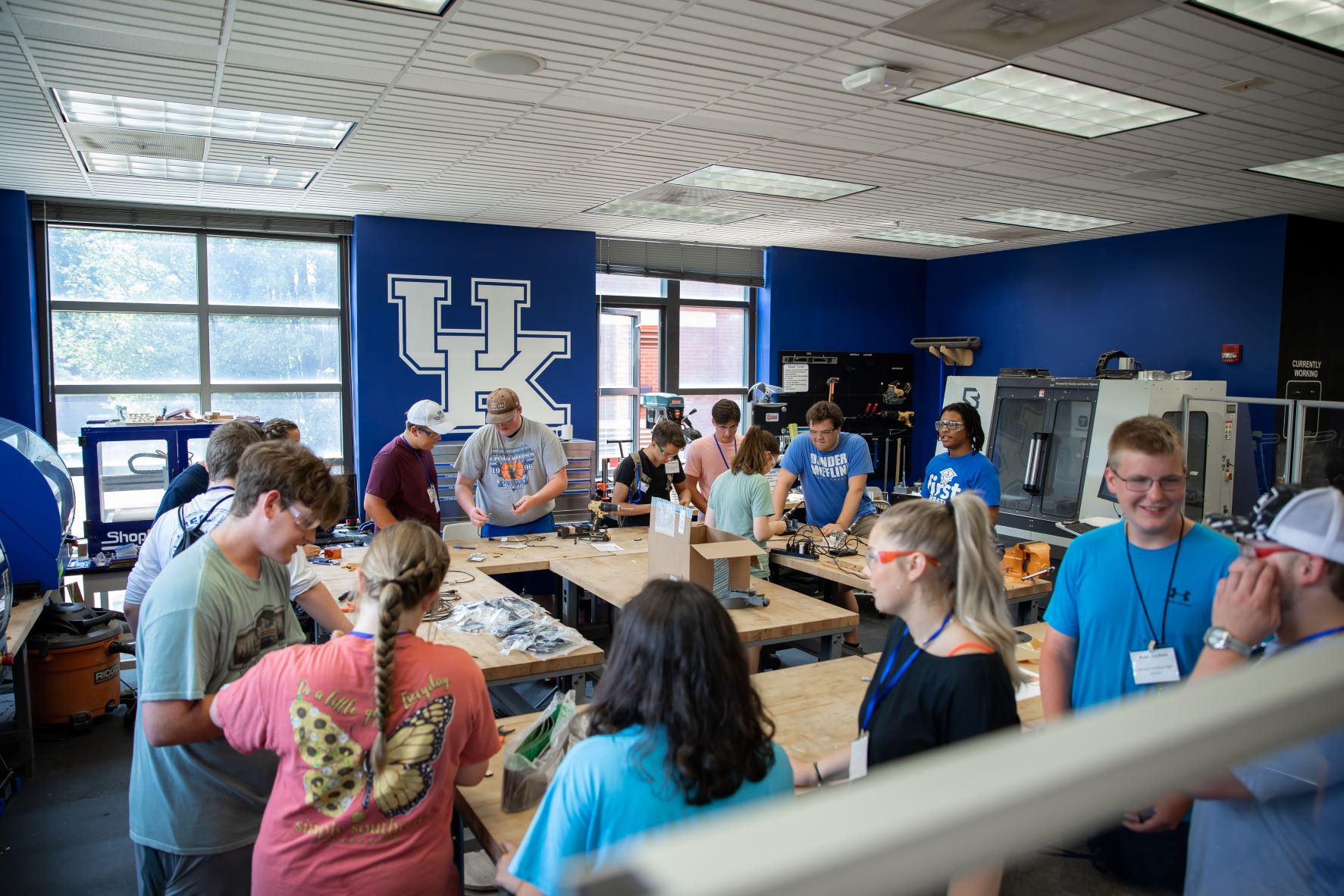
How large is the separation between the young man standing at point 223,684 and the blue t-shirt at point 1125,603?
1.91 m

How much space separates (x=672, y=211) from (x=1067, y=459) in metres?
4.02

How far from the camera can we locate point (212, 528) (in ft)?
8.05

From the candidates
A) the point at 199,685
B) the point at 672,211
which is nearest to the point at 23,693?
the point at 199,685

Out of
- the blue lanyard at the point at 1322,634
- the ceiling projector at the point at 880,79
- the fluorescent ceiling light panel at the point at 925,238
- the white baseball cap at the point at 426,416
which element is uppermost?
the fluorescent ceiling light panel at the point at 925,238

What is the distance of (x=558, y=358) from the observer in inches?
332

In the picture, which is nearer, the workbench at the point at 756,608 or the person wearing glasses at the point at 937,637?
the person wearing glasses at the point at 937,637

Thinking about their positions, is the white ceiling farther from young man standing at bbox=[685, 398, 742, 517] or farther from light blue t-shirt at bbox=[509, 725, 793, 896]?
light blue t-shirt at bbox=[509, 725, 793, 896]

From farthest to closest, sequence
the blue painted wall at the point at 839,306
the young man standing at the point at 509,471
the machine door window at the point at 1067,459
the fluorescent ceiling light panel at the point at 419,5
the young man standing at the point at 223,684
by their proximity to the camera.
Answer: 1. the blue painted wall at the point at 839,306
2. the machine door window at the point at 1067,459
3. the young man standing at the point at 509,471
4. the fluorescent ceiling light panel at the point at 419,5
5. the young man standing at the point at 223,684

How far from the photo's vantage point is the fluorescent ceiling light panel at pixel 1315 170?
5414mm

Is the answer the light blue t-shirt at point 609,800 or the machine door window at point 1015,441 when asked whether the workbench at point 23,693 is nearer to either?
the light blue t-shirt at point 609,800

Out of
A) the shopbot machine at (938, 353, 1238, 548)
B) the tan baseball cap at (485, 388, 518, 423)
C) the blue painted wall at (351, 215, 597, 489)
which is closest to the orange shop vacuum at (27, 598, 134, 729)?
the tan baseball cap at (485, 388, 518, 423)

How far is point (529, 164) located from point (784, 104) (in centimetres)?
199

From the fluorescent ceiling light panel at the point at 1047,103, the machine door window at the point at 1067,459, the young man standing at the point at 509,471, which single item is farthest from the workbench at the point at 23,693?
the machine door window at the point at 1067,459

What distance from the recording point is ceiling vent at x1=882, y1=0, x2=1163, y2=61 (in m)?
3.12
